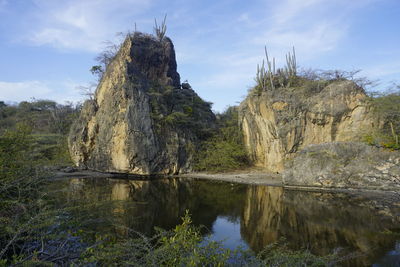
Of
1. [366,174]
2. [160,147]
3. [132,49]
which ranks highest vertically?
[132,49]

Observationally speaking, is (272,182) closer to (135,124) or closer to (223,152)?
(223,152)

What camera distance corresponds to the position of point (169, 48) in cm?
3322

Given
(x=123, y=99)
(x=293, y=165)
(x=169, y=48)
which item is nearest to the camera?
(x=293, y=165)

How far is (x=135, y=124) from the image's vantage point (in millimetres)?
24547

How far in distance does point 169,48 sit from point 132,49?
6.13 metres

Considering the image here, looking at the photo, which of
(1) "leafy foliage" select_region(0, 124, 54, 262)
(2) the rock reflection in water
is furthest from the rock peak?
(1) "leafy foliage" select_region(0, 124, 54, 262)

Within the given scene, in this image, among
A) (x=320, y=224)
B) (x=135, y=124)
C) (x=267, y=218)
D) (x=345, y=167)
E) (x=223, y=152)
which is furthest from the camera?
(x=223, y=152)

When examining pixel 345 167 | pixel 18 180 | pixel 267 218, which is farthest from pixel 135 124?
pixel 18 180

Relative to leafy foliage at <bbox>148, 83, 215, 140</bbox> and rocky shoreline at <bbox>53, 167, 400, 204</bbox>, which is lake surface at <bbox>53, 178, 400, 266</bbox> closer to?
rocky shoreline at <bbox>53, 167, 400, 204</bbox>

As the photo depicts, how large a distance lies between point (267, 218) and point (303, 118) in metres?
12.9

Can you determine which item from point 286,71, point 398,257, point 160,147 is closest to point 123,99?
point 160,147

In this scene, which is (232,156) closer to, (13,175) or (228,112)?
(228,112)

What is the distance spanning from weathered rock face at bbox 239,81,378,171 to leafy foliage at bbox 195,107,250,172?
6.10 ft

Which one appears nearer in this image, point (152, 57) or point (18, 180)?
point (18, 180)
